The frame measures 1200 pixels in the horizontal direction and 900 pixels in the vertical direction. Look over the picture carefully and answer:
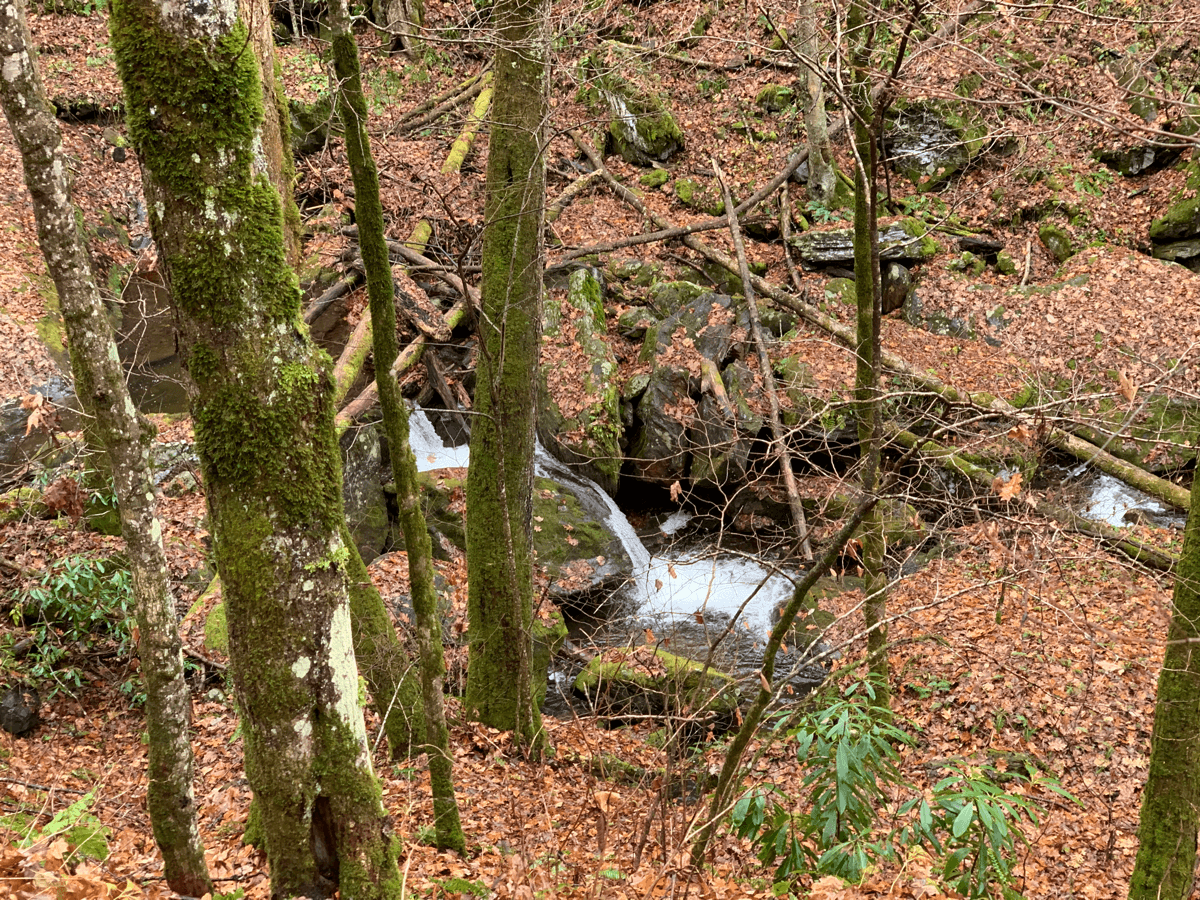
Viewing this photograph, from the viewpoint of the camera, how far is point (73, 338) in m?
3.77

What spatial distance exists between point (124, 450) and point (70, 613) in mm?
4894

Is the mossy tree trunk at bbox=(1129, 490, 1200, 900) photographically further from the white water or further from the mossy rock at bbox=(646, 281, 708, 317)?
the mossy rock at bbox=(646, 281, 708, 317)

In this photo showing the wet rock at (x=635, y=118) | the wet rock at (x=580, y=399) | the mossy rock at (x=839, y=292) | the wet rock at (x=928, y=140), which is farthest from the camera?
the wet rock at (x=635, y=118)

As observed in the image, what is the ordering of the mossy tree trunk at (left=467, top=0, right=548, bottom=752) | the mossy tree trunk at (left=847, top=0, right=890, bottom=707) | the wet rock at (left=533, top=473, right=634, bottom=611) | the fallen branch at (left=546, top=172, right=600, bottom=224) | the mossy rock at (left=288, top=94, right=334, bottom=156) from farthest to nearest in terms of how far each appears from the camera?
the mossy rock at (left=288, top=94, right=334, bottom=156) < the fallen branch at (left=546, top=172, right=600, bottom=224) < the wet rock at (left=533, top=473, right=634, bottom=611) < the mossy tree trunk at (left=467, top=0, right=548, bottom=752) < the mossy tree trunk at (left=847, top=0, right=890, bottom=707)

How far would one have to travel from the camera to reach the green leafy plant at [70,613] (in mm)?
7234

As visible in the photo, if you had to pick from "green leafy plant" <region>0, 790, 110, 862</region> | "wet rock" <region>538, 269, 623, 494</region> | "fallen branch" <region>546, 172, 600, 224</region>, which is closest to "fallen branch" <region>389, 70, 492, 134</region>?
"fallen branch" <region>546, 172, 600, 224</region>

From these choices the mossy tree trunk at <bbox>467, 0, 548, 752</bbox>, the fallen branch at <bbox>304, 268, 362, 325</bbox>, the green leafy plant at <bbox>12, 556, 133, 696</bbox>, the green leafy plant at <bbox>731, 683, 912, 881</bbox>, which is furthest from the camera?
the fallen branch at <bbox>304, 268, 362, 325</bbox>

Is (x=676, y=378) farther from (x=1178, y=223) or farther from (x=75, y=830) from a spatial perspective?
(x=75, y=830)

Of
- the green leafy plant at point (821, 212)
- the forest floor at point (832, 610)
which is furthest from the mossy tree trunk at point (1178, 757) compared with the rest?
the green leafy plant at point (821, 212)

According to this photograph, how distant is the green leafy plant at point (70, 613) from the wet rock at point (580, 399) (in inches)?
225

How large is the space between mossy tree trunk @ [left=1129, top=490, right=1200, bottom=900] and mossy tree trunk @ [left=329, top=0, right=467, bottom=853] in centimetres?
386

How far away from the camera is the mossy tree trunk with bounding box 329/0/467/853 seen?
379cm

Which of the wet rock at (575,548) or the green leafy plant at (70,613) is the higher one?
the green leafy plant at (70,613)

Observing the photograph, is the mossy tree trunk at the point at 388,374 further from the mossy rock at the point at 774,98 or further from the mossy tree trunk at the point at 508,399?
the mossy rock at the point at 774,98
